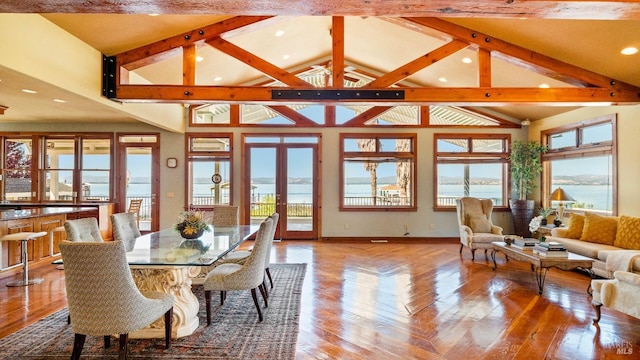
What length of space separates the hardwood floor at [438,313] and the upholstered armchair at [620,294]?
219 millimetres

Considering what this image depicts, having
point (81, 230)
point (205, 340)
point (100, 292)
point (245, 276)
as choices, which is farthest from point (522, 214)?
Answer: point (81, 230)

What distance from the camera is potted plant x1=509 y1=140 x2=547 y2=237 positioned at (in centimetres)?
675

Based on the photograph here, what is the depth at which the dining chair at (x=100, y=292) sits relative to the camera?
205 cm

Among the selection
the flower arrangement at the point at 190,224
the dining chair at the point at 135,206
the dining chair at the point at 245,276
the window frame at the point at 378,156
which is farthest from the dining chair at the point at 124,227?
the window frame at the point at 378,156

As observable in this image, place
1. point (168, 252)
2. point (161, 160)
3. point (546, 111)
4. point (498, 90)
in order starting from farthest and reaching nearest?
point (161, 160) < point (546, 111) < point (498, 90) < point (168, 252)

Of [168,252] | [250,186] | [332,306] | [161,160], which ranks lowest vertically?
[332,306]

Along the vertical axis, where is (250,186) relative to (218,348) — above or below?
above

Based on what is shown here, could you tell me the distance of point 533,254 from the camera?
414 cm

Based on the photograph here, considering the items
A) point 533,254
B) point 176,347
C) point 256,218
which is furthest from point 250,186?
point 533,254

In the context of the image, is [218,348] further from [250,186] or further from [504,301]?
[250,186]

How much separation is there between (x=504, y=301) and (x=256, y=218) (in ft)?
17.1

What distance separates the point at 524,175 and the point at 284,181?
5.18m

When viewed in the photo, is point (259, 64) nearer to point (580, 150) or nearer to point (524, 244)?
point (524, 244)

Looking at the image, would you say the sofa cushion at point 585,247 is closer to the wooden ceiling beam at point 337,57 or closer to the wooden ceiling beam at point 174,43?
the wooden ceiling beam at point 337,57
